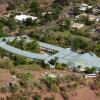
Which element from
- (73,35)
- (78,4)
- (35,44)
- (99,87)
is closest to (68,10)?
(78,4)

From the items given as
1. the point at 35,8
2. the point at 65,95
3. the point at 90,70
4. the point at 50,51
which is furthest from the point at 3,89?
the point at 35,8

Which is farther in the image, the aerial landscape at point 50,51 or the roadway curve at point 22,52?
the roadway curve at point 22,52

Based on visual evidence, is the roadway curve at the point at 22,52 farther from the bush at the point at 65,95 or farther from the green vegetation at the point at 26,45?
the bush at the point at 65,95

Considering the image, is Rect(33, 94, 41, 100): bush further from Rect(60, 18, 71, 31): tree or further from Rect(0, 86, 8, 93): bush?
Rect(60, 18, 71, 31): tree

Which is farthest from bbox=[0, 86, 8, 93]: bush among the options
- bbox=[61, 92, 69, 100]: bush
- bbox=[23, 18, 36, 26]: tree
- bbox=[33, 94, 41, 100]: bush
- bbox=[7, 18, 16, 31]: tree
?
bbox=[23, 18, 36, 26]: tree

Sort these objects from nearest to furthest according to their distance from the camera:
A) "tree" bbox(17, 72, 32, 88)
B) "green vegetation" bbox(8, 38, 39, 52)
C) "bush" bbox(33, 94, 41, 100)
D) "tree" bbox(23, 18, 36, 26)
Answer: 1. "bush" bbox(33, 94, 41, 100)
2. "tree" bbox(17, 72, 32, 88)
3. "green vegetation" bbox(8, 38, 39, 52)
4. "tree" bbox(23, 18, 36, 26)

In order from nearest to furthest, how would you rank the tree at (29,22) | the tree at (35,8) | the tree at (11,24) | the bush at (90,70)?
the bush at (90,70), the tree at (11,24), the tree at (29,22), the tree at (35,8)

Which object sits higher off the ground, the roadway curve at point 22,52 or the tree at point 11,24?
the roadway curve at point 22,52

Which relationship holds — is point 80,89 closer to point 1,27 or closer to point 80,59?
point 80,59

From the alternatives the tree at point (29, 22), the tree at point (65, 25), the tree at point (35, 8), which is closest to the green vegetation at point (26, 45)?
the tree at point (65, 25)
